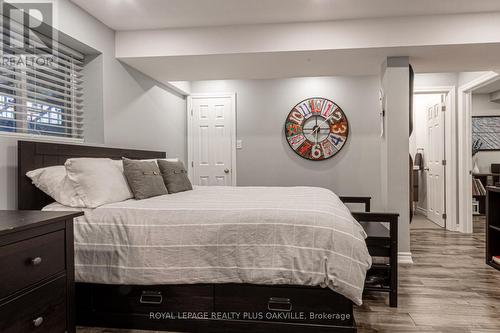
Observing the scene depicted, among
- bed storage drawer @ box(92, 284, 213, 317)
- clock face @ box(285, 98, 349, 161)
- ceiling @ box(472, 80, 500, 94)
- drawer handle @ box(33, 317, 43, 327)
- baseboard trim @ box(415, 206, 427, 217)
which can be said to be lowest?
baseboard trim @ box(415, 206, 427, 217)

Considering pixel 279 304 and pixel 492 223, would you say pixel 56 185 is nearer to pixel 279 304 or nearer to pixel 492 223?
pixel 279 304

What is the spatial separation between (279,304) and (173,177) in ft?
5.17

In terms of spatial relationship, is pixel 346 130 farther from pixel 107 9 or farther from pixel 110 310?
pixel 110 310

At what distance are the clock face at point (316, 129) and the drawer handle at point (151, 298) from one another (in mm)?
3416

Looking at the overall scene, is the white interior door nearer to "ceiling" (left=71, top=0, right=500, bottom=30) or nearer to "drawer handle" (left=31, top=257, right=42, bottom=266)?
"ceiling" (left=71, top=0, right=500, bottom=30)

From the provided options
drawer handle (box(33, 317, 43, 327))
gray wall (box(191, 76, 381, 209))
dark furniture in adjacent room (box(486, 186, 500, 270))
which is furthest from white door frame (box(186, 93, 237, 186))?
drawer handle (box(33, 317, 43, 327))

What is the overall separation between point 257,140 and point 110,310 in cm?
350

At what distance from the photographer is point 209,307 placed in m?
2.00

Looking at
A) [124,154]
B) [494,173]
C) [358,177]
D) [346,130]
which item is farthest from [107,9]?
[494,173]

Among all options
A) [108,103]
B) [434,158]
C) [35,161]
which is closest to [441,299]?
[35,161]

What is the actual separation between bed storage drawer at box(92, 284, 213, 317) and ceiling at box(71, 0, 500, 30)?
2263mm

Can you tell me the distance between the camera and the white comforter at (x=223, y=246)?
1.81m

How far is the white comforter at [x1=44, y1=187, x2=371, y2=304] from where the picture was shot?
1812 mm

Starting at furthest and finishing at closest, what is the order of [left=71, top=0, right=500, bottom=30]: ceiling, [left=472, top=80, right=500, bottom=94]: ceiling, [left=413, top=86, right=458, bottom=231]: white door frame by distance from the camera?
1. [left=472, top=80, right=500, bottom=94]: ceiling
2. [left=413, top=86, right=458, bottom=231]: white door frame
3. [left=71, top=0, right=500, bottom=30]: ceiling
